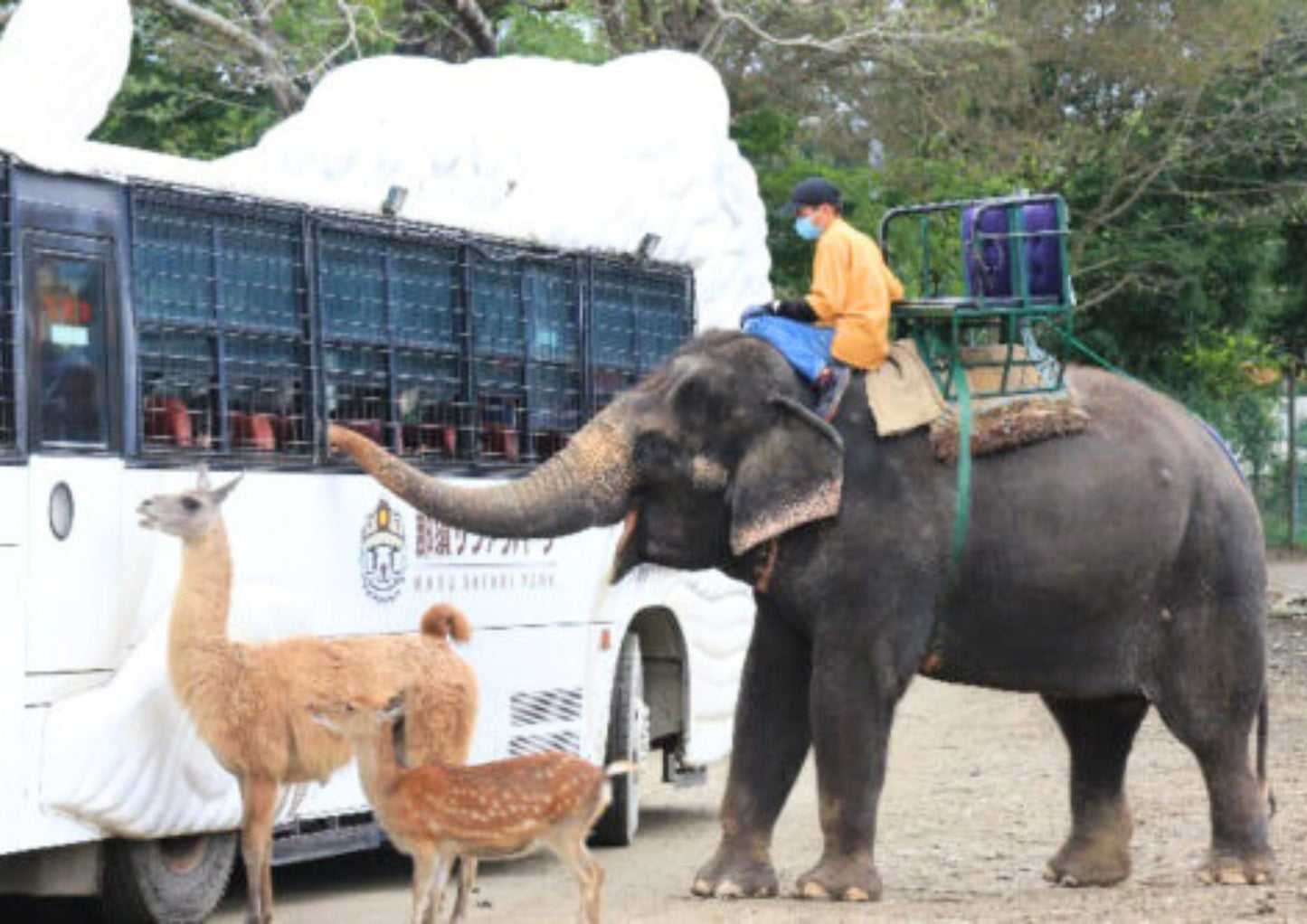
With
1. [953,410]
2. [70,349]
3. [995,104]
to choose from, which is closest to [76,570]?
[70,349]

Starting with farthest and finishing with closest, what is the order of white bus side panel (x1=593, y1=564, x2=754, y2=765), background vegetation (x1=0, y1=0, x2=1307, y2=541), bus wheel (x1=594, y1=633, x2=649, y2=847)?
background vegetation (x1=0, y1=0, x2=1307, y2=541) < white bus side panel (x1=593, y1=564, x2=754, y2=765) < bus wheel (x1=594, y1=633, x2=649, y2=847)

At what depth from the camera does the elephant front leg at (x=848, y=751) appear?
474 inches

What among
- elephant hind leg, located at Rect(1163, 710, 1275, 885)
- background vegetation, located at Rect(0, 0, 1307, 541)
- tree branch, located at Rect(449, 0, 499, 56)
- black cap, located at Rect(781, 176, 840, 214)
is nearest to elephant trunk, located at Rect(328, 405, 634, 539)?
black cap, located at Rect(781, 176, 840, 214)

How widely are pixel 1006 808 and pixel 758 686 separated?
493 cm

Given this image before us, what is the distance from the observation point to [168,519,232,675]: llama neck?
35.5 ft

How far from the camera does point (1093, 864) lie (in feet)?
42.7

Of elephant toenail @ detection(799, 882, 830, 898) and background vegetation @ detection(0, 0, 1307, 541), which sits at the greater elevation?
background vegetation @ detection(0, 0, 1307, 541)

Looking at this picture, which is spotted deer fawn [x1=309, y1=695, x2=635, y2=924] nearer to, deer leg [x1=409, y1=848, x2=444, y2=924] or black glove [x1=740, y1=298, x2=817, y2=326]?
deer leg [x1=409, y1=848, x2=444, y2=924]

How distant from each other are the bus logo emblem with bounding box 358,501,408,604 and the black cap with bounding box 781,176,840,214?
2.15m

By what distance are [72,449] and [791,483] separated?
115 inches

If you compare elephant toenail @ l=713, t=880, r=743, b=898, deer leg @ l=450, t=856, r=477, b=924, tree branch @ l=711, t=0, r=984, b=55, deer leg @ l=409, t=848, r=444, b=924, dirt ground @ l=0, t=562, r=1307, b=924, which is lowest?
dirt ground @ l=0, t=562, r=1307, b=924

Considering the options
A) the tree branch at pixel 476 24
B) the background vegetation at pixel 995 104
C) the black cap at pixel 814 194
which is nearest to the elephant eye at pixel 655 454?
the black cap at pixel 814 194

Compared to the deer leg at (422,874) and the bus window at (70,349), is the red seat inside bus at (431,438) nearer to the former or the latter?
the bus window at (70,349)

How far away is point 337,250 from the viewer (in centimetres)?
1265
